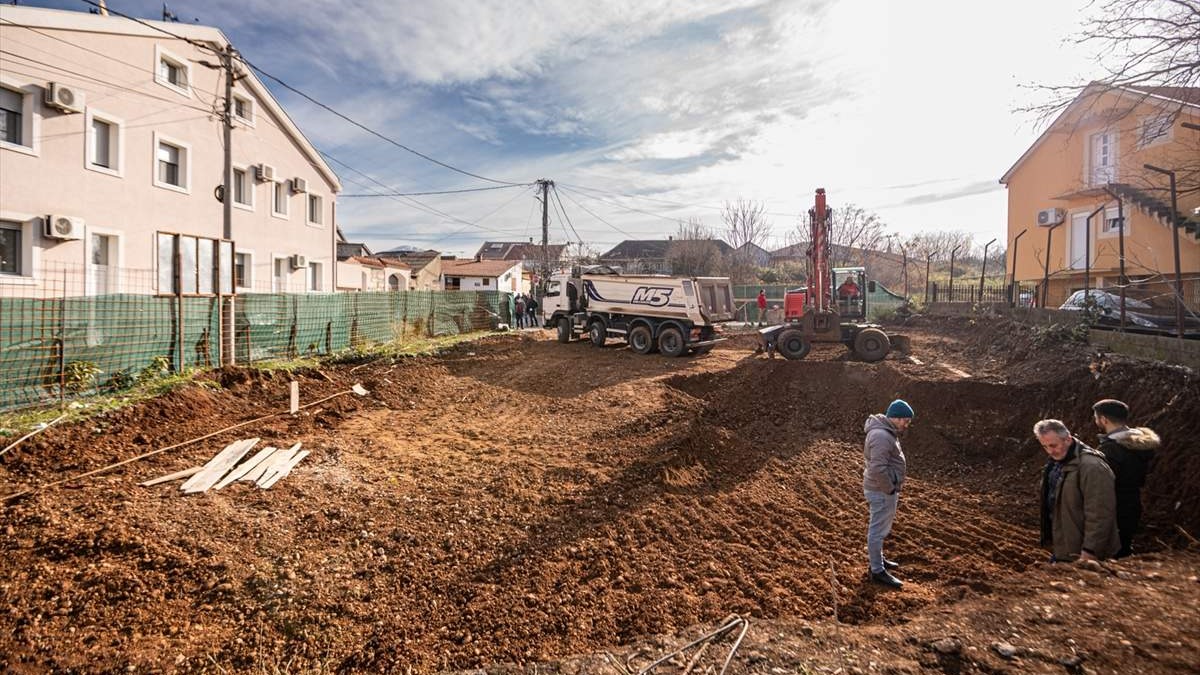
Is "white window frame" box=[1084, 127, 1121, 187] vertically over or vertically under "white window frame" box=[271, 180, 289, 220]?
over

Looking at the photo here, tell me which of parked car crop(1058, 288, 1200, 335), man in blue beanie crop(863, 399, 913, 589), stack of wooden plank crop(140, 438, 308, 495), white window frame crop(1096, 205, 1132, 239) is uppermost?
white window frame crop(1096, 205, 1132, 239)

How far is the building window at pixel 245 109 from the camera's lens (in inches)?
697

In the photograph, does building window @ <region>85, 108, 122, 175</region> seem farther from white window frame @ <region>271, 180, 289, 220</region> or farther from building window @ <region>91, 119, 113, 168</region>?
white window frame @ <region>271, 180, 289, 220</region>

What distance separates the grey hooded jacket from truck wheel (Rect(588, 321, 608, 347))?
1332cm

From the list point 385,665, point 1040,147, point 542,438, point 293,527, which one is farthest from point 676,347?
point 1040,147

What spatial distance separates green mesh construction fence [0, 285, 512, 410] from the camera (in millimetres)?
8484

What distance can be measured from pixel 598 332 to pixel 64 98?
1400 centimetres


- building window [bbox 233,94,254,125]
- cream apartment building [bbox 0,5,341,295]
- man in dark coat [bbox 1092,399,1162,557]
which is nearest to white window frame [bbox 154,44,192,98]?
cream apartment building [bbox 0,5,341,295]

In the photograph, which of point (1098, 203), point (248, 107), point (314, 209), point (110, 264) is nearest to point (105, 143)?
point (110, 264)

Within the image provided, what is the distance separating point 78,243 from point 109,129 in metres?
3.11

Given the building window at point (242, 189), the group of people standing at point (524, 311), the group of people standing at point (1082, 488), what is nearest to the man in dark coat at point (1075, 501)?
the group of people standing at point (1082, 488)

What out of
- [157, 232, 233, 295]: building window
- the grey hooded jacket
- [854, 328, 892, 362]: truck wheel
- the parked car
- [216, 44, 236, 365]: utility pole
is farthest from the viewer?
[854, 328, 892, 362]: truck wheel

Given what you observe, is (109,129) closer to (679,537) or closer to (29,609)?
(29,609)

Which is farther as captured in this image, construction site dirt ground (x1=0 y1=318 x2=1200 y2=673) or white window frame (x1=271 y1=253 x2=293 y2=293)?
white window frame (x1=271 y1=253 x2=293 y2=293)
